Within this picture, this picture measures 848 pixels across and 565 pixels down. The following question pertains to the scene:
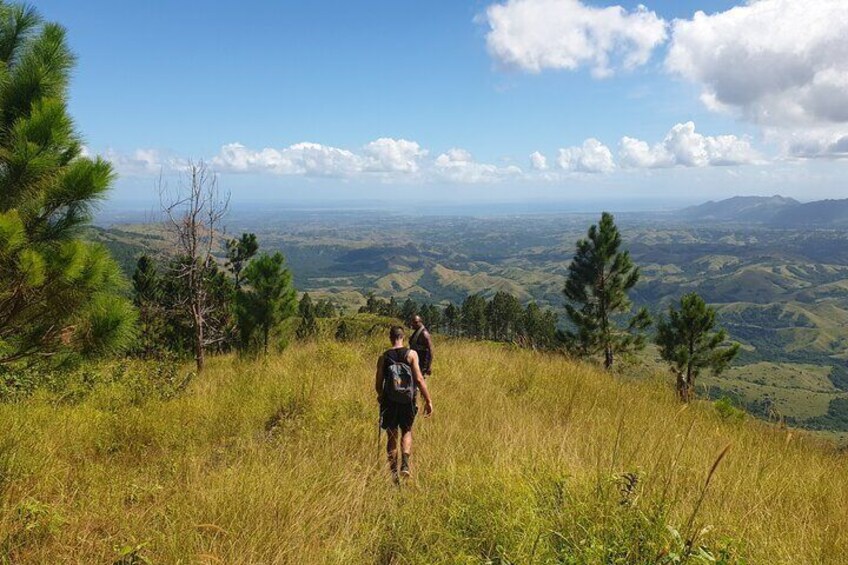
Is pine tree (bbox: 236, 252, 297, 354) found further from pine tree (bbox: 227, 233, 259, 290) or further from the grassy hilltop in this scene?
the grassy hilltop

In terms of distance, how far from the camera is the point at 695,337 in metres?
28.6

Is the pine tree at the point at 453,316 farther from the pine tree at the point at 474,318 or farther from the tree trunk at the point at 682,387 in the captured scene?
the tree trunk at the point at 682,387

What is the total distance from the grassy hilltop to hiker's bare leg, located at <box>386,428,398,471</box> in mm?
120

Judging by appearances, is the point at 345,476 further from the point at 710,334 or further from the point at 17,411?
the point at 710,334

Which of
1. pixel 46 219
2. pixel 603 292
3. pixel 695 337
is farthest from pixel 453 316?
pixel 46 219

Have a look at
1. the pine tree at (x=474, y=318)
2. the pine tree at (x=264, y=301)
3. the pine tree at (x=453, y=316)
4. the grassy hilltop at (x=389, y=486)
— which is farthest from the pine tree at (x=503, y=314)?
the grassy hilltop at (x=389, y=486)

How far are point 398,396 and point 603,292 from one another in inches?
1181

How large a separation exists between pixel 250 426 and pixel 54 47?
4424mm

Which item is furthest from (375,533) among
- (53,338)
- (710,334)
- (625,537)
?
(710,334)

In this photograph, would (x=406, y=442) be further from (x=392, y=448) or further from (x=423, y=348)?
(x=423, y=348)

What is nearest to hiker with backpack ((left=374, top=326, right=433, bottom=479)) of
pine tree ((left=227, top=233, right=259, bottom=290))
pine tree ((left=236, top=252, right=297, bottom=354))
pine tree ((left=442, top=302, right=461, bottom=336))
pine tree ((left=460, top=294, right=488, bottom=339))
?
pine tree ((left=236, top=252, right=297, bottom=354))

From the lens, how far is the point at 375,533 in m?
3.19

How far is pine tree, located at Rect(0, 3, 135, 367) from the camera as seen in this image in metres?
3.55

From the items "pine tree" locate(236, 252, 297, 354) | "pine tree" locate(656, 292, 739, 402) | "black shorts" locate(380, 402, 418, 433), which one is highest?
"black shorts" locate(380, 402, 418, 433)
